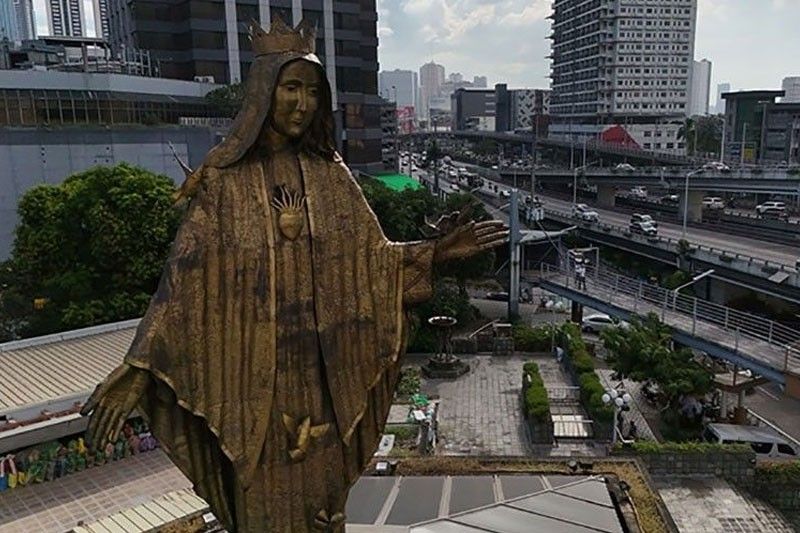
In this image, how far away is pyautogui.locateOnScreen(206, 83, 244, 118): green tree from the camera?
43.2m

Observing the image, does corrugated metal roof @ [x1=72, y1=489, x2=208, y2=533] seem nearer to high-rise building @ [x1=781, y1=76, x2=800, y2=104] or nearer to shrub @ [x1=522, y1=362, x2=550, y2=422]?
shrub @ [x1=522, y1=362, x2=550, y2=422]

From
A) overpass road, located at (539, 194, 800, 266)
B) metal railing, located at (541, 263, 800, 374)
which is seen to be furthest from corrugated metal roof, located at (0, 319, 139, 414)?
overpass road, located at (539, 194, 800, 266)

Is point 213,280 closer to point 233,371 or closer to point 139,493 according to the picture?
point 233,371

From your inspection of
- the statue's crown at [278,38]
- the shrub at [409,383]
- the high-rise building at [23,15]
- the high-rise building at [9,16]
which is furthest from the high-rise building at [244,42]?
the high-rise building at [9,16]

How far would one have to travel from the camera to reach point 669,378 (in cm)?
2014

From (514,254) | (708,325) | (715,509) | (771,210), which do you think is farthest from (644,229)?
(715,509)

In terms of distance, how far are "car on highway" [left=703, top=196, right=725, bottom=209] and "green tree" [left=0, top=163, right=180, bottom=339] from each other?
1850 inches

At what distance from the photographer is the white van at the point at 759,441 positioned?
19031 mm

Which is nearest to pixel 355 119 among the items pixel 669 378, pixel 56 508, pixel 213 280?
pixel 669 378

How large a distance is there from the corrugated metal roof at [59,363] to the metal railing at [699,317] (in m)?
17.0

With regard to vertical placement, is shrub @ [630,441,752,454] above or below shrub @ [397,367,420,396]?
above

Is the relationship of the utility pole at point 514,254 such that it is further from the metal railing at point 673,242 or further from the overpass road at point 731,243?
the overpass road at point 731,243

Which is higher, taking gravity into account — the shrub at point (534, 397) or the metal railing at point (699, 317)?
the metal railing at point (699, 317)

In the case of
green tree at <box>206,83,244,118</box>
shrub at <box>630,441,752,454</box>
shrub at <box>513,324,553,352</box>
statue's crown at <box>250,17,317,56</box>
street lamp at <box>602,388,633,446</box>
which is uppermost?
green tree at <box>206,83,244,118</box>
